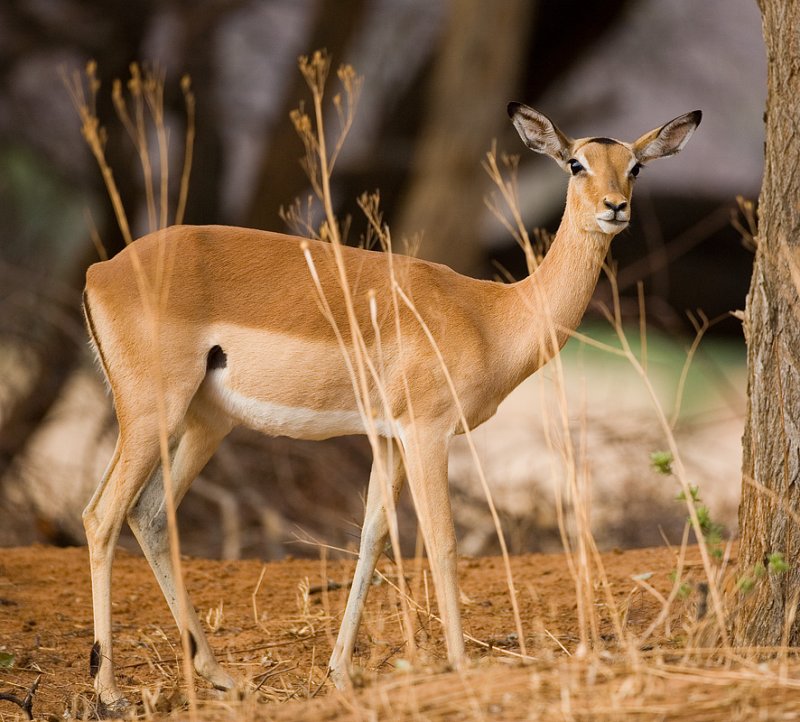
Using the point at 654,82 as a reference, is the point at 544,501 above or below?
below

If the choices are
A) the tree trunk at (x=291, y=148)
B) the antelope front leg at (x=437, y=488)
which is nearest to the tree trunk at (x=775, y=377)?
the antelope front leg at (x=437, y=488)

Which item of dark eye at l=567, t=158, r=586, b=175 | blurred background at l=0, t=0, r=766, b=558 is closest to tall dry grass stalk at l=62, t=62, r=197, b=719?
dark eye at l=567, t=158, r=586, b=175

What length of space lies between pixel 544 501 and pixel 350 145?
6270 mm

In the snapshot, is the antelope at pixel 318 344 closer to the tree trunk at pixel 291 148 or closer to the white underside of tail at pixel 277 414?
the white underside of tail at pixel 277 414

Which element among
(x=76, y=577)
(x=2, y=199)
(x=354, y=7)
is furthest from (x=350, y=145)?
(x=76, y=577)

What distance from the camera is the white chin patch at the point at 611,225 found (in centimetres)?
425

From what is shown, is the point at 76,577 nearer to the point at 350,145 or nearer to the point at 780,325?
the point at 780,325

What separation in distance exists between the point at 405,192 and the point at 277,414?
9.29 m

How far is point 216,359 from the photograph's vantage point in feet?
14.4

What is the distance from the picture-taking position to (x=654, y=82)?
14.9 metres

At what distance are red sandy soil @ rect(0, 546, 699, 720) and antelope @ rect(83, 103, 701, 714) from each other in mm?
227

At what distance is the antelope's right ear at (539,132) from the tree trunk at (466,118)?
256 inches

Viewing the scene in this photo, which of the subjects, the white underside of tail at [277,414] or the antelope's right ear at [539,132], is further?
the antelope's right ear at [539,132]

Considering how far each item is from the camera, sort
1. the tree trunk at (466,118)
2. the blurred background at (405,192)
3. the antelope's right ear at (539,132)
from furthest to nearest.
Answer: the tree trunk at (466,118) < the blurred background at (405,192) < the antelope's right ear at (539,132)
